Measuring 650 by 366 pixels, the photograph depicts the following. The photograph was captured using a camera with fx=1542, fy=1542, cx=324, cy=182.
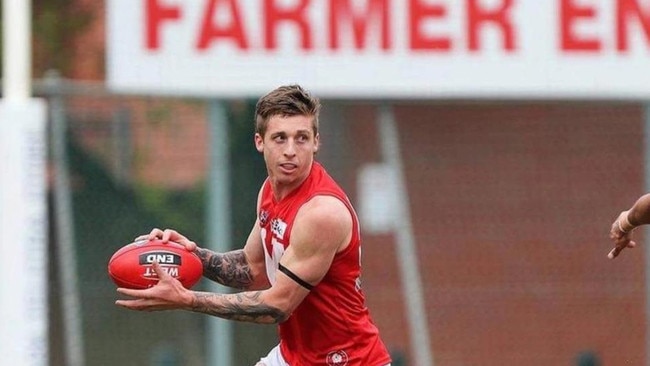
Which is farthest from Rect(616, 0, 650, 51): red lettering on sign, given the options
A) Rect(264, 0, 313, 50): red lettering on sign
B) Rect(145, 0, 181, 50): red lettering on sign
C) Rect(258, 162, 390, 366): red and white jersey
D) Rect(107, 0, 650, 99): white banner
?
Rect(258, 162, 390, 366): red and white jersey

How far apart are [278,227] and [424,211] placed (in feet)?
14.0

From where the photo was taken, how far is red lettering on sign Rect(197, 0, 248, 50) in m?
9.63

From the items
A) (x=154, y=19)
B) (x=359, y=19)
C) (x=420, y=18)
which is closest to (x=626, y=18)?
(x=420, y=18)

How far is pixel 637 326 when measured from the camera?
1002cm

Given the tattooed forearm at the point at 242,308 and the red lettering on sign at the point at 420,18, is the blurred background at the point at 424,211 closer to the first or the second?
the red lettering on sign at the point at 420,18

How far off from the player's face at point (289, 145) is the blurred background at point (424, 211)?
396cm

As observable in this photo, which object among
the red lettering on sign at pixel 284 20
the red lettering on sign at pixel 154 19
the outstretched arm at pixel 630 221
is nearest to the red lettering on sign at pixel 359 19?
the red lettering on sign at pixel 284 20

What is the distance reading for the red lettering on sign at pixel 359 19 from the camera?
9.62 metres

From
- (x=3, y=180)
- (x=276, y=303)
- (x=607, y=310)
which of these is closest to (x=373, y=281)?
(x=607, y=310)

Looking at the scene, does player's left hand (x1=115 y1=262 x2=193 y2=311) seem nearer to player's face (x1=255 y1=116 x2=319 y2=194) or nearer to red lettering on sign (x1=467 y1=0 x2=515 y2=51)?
player's face (x1=255 y1=116 x2=319 y2=194)

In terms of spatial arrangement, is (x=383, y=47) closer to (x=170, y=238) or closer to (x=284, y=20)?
(x=284, y=20)

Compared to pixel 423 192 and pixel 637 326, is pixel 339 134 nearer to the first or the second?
pixel 423 192

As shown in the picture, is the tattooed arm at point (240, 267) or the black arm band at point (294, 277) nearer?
the black arm band at point (294, 277)

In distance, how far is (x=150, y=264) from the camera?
19.9 ft
